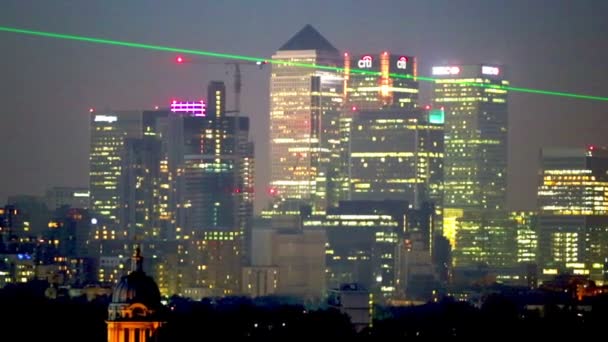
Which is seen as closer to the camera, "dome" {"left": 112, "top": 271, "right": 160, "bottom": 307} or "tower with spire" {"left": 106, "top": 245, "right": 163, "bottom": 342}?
"tower with spire" {"left": 106, "top": 245, "right": 163, "bottom": 342}

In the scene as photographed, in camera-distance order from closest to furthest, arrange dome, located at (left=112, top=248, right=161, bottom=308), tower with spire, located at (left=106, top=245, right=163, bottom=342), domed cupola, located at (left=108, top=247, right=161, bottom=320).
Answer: tower with spire, located at (left=106, top=245, right=163, bottom=342)
domed cupola, located at (left=108, top=247, right=161, bottom=320)
dome, located at (left=112, top=248, right=161, bottom=308)

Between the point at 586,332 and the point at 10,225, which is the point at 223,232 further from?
the point at 586,332

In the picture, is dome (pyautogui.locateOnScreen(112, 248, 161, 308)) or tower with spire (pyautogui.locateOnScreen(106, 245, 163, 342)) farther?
dome (pyautogui.locateOnScreen(112, 248, 161, 308))

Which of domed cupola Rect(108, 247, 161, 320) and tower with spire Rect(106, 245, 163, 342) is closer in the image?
tower with spire Rect(106, 245, 163, 342)

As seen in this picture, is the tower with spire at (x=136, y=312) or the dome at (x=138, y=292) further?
the dome at (x=138, y=292)

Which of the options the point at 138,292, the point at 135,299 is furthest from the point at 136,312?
the point at 138,292

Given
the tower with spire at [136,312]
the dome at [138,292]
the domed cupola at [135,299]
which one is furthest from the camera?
the dome at [138,292]

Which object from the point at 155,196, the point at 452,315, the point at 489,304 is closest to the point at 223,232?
the point at 155,196

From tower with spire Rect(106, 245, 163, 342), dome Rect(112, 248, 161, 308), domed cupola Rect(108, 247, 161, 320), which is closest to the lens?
tower with spire Rect(106, 245, 163, 342)

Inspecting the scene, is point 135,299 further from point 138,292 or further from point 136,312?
point 136,312

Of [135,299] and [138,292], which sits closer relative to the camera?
[135,299]

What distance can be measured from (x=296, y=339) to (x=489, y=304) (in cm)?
3569

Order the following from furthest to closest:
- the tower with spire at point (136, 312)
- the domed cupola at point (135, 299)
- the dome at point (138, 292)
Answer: the dome at point (138, 292) → the domed cupola at point (135, 299) → the tower with spire at point (136, 312)

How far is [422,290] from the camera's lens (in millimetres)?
182625
